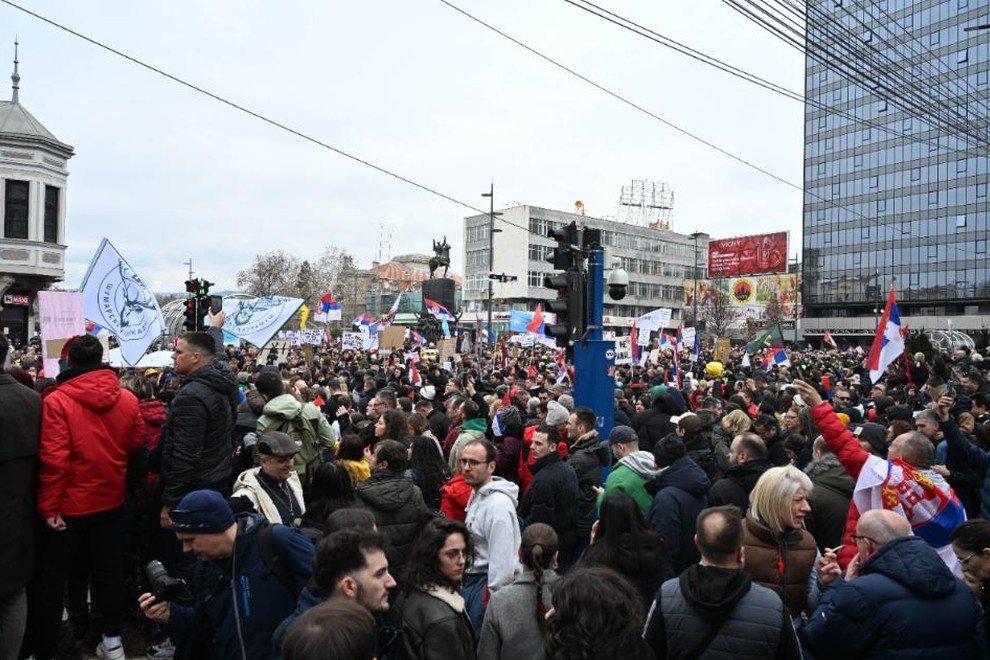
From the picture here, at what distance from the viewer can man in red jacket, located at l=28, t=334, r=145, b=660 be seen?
4777 mm

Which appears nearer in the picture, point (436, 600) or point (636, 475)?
point (436, 600)

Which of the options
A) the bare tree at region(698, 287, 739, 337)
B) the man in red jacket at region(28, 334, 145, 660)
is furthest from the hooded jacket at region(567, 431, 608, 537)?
the bare tree at region(698, 287, 739, 337)

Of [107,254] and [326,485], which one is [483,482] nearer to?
[326,485]

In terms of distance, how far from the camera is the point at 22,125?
3616 centimetres

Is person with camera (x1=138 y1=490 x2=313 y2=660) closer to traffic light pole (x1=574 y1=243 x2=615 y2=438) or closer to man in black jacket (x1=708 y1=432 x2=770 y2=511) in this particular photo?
man in black jacket (x1=708 y1=432 x2=770 y2=511)

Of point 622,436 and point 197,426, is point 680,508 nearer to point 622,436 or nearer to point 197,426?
point 622,436

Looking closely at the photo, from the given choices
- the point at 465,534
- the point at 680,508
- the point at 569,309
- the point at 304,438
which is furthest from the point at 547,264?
the point at 465,534

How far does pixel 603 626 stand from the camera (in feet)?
8.59

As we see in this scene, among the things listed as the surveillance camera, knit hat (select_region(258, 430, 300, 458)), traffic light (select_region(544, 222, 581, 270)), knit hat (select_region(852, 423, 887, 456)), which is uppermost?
traffic light (select_region(544, 222, 581, 270))

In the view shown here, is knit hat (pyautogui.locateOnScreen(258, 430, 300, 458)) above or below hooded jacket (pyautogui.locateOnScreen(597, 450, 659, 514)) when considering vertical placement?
above

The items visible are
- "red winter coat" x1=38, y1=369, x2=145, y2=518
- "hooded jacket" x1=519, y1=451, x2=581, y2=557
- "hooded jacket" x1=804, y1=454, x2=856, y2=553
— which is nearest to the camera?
"red winter coat" x1=38, y1=369, x2=145, y2=518

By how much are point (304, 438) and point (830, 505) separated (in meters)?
4.28

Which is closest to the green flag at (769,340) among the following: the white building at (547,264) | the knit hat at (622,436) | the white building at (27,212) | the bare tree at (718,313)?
the knit hat at (622,436)

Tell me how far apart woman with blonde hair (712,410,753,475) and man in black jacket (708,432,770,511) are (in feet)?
4.40
